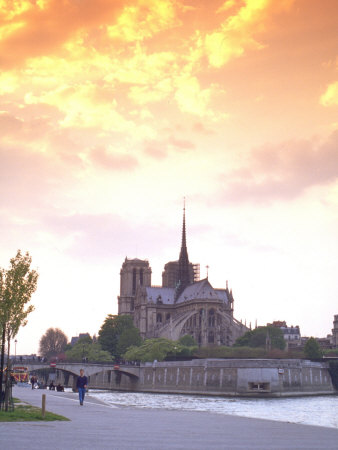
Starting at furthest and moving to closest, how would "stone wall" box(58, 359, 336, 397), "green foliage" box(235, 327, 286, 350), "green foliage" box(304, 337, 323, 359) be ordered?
"green foliage" box(235, 327, 286, 350)
"green foliage" box(304, 337, 323, 359)
"stone wall" box(58, 359, 336, 397)

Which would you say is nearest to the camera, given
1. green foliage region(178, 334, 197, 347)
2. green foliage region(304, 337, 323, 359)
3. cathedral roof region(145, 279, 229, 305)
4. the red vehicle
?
the red vehicle

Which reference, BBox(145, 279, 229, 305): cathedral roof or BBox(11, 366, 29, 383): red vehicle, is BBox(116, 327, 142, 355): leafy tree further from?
BBox(11, 366, 29, 383): red vehicle

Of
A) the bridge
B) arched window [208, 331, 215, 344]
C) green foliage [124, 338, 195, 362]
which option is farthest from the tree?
arched window [208, 331, 215, 344]

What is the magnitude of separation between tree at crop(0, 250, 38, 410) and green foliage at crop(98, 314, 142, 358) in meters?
113

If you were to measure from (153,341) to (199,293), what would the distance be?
38784 mm

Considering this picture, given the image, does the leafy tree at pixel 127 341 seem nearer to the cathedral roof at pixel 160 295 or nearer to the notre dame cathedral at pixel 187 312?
the notre dame cathedral at pixel 187 312

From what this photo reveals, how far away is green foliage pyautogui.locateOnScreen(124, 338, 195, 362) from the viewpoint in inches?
4865

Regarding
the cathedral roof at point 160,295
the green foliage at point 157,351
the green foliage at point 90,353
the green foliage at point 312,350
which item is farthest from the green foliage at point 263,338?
the cathedral roof at point 160,295

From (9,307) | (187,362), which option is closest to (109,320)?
(187,362)

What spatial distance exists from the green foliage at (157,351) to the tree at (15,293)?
86417 mm

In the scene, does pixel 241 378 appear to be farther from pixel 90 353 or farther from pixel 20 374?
pixel 90 353

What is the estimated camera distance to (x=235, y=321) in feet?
547

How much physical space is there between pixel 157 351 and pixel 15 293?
297 ft

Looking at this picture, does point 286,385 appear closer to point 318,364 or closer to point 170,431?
point 318,364
